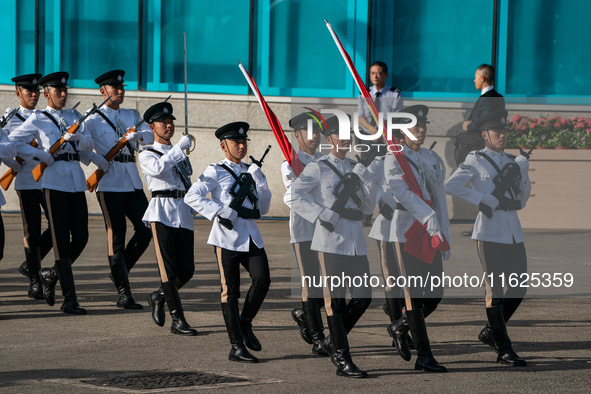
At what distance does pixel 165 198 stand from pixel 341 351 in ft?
7.65

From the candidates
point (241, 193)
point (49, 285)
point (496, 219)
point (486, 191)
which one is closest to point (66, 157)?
point (49, 285)

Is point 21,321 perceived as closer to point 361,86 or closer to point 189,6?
point 361,86

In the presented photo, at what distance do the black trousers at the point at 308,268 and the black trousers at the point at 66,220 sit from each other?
2.49 metres

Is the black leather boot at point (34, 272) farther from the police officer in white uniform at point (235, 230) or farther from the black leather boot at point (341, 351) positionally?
the black leather boot at point (341, 351)

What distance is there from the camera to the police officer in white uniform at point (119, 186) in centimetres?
928

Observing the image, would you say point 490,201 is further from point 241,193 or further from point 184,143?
point 184,143

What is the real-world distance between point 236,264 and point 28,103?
11.6 ft

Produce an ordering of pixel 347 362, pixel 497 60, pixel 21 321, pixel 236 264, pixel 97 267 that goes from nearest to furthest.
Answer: pixel 347 362, pixel 236 264, pixel 21 321, pixel 97 267, pixel 497 60

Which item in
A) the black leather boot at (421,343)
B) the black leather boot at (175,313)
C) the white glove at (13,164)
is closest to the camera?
the black leather boot at (421,343)

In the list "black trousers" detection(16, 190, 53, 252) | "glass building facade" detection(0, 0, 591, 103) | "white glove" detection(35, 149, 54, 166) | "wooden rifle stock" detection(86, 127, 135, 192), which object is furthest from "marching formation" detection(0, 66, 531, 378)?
"glass building facade" detection(0, 0, 591, 103)

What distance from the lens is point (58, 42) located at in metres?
17.5

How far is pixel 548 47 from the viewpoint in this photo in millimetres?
17609

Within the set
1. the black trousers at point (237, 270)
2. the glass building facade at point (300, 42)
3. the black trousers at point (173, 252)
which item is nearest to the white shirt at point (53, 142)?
the black trousers at point (173, 252)

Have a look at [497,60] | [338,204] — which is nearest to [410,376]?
[338,204]
